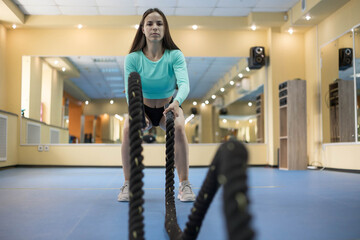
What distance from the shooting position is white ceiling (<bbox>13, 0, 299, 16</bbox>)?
20.0 ft

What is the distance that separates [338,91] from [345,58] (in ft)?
1.80

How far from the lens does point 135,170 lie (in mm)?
897

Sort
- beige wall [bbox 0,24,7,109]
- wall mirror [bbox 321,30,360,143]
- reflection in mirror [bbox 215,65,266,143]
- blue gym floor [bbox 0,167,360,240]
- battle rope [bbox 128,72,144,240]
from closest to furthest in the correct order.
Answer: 1. battle rope [bbox 128,72,144,240]
2. blue gym floor [bbox 0,167,360,240]
3. wall mirror [bbox 321,30,360,143]
4. beige wall [bbox 0,24,7,109]
5. reflection in mirror [bbox 215,65,266,143]

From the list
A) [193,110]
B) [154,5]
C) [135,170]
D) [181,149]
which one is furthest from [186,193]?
[193,110]

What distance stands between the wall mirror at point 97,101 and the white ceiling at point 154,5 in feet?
3.14

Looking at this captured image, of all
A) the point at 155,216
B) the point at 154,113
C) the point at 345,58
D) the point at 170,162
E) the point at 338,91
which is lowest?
the point at 155,216

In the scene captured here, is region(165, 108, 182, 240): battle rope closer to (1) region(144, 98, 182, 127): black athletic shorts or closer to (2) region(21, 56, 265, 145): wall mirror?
(1) region(144, 98, 182, 127): black athletic shorts

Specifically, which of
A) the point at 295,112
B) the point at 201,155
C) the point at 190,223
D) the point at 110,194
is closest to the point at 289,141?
the point at 295,112

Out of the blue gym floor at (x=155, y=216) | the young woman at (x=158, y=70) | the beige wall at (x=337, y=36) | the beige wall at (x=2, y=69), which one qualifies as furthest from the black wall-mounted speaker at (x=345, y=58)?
the beige wall at (x=2, y=69)

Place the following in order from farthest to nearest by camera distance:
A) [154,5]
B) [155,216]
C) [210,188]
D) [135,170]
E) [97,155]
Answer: [97,155], [154,5], [155,216], [135,170], [210,188]

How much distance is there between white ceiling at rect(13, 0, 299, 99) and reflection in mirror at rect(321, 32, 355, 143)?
1208 millimetres

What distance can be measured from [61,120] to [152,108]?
5.47 meters

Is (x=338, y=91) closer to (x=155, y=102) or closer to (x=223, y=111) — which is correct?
(x=223, y=111)

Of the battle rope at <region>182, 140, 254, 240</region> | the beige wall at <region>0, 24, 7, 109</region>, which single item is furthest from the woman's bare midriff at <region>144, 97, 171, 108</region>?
the beige wall at <region>0, 24, 7, 109</region>
